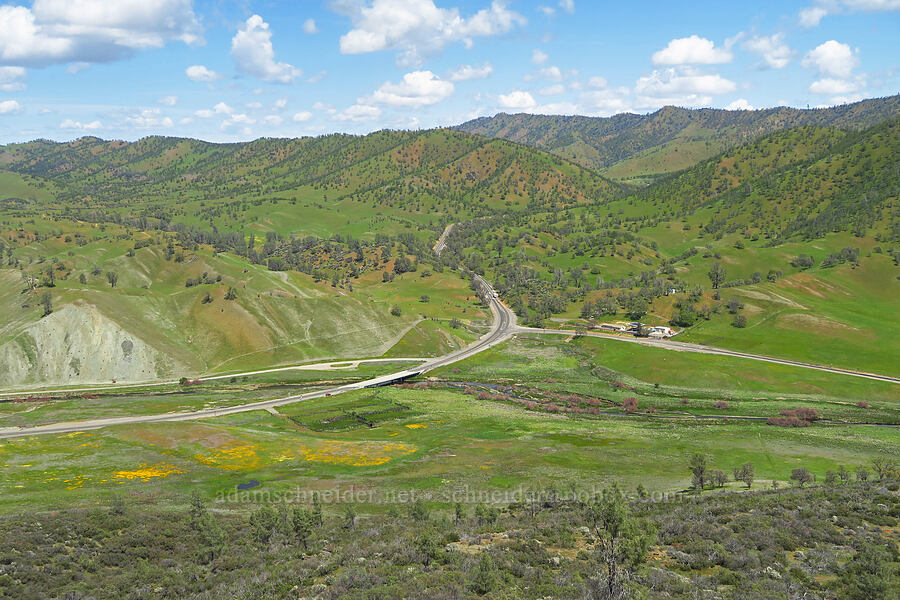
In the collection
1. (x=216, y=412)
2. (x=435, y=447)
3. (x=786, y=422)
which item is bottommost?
(x=786, y=422)

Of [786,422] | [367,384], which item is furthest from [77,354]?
[786,422]

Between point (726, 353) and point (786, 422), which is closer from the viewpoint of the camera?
point (786, 422)

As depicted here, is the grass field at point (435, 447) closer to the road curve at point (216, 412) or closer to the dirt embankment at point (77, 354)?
the road curve at point (216, 412)

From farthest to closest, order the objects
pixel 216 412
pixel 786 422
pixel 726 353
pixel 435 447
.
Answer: pixel 726 353 → pixel 216 412 → pixel 786 422 → pixel 435 447

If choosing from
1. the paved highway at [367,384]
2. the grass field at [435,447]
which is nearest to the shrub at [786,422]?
the grass field at [435,447]

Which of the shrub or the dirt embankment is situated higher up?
the dirt embankment

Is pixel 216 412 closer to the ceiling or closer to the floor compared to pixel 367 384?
closer to the ceiling

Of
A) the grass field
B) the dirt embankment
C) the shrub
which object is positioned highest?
the dirt embankment

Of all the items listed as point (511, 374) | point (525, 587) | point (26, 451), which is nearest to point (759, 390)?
point (511, 374)

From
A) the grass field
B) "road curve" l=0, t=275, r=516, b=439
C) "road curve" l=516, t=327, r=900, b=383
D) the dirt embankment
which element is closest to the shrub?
the grass field

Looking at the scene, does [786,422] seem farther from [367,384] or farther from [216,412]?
[216,412]

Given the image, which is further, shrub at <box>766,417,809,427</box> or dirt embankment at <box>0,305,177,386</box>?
dirt embankment at <box>0,305,177,386</box>

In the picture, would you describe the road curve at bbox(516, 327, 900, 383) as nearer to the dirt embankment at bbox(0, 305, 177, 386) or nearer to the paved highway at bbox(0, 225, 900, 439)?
the paved highway at bbox(0, 225, 900, 439)
